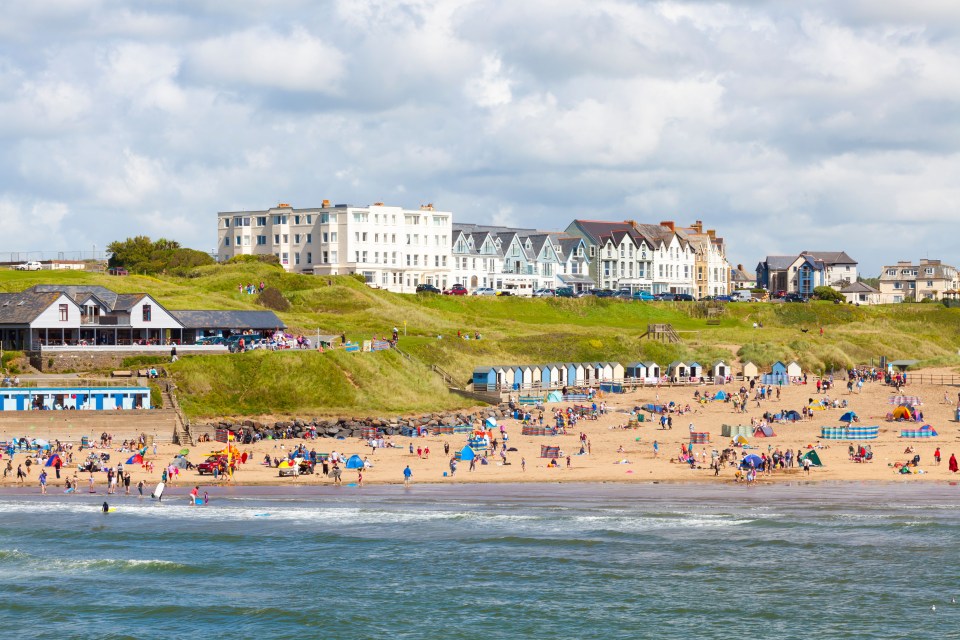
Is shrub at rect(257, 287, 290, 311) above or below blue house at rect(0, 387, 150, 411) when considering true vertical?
above

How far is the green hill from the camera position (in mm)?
74000

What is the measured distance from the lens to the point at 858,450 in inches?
2355

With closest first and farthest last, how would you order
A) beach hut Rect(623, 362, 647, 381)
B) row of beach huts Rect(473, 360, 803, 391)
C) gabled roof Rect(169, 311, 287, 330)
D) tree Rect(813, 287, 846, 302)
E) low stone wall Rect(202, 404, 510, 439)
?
low stone wall Rect(202, 404, 510, 439) < gabled roof Rect(169, 311, 287, 330) < row of beach huts Rect(473, 360, 803, 391) < beach hut Rect(623, 362, 647, 381) < tree Rect(813, 287, 846, 302)

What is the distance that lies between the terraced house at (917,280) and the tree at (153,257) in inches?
4017

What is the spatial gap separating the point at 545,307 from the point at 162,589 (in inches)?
3388

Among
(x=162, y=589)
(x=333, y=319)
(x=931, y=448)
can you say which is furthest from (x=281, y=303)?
(x=162, y=589)

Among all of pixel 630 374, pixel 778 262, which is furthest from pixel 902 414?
pixel 778 262

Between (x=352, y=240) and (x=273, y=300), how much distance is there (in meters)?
27.6

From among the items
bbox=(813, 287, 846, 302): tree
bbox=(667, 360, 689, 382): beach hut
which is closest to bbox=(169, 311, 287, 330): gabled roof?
bbox=(667, 360, 689, 382): beach hut

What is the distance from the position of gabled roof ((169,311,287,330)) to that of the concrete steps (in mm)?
15405

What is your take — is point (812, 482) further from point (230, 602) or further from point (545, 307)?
point (545, 307)

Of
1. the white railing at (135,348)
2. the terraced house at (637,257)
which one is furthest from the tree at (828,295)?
the white railing at (135,348)

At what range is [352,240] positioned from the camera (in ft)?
426

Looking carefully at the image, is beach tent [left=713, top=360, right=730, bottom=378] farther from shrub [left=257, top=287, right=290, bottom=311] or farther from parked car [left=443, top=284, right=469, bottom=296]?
shrub [left=257, top=287, right=290, bottom=311]
